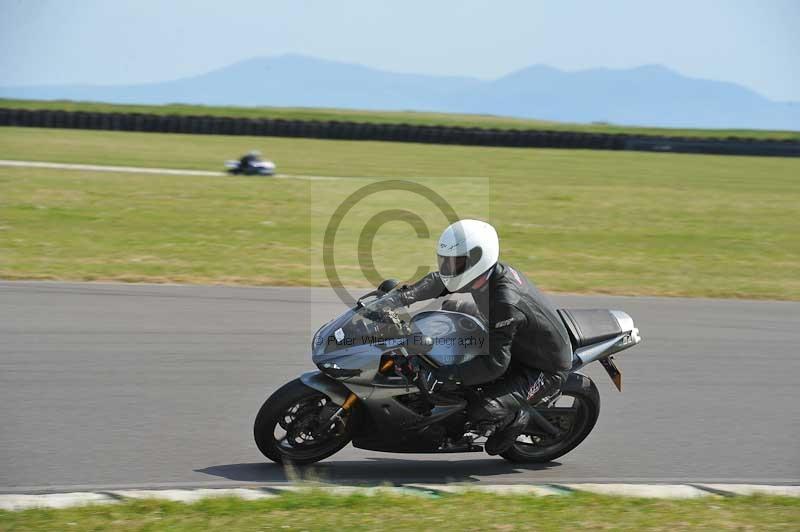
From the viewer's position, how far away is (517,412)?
5664 mm

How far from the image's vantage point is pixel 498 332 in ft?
17.9

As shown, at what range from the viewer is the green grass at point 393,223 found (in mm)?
12586

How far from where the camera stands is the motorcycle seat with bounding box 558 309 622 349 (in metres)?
5.98

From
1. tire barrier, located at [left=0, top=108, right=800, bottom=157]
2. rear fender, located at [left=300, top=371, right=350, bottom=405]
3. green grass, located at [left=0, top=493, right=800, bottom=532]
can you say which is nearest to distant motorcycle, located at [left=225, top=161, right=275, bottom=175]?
tire barrier, located at [left=0, top=108, right=800, bottom=157]

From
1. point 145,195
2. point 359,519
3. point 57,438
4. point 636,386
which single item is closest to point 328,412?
point 359,519

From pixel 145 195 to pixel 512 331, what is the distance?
605 inches

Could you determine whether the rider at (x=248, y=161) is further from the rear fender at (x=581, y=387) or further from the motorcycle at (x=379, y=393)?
the rear fender at (x=581, y=387)

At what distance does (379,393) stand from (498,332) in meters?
0.77

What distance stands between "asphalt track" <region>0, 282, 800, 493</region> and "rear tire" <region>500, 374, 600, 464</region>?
8cm

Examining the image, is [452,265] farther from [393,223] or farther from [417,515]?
[393,223]

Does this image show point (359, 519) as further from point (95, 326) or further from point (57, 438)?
point (95, 326)

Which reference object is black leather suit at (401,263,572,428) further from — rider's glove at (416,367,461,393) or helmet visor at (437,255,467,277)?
helmet visor at (437,255,467,277)

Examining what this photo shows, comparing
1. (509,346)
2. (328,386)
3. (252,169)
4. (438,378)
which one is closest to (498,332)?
(509,346)

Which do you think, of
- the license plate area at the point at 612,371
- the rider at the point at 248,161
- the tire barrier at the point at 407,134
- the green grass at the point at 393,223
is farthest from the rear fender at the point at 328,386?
the tire barrier at the point at 407,134
